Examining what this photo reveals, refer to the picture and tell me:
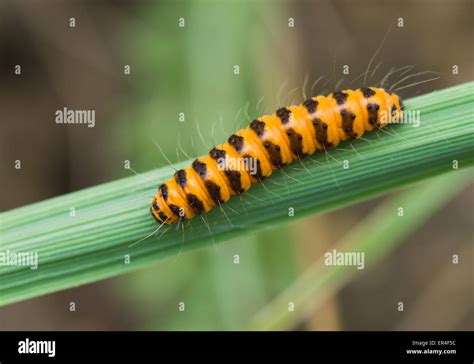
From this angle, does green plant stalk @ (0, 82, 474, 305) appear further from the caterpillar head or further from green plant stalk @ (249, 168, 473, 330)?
green plant stalk @ (249, 168, 473, 330)

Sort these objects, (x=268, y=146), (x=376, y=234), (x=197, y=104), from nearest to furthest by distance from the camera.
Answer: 1. (x=268, y=146)
2. (x=376, y=234)
3. (x=197, y=104)

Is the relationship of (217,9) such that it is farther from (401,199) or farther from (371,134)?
(401,199)

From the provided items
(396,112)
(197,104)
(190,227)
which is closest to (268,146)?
(190,227)

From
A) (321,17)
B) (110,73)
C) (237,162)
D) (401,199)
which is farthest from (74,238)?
(321,17)

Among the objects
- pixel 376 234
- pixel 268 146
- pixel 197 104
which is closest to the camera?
pixel 268 146

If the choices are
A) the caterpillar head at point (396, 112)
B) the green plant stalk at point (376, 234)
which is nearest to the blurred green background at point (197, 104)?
the green plant stalk at point (376, 234)

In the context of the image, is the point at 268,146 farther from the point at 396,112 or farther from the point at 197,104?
the point at 197,104

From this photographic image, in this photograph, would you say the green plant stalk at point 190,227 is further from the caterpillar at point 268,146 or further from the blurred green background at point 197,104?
the blurred green background at point 197,104
